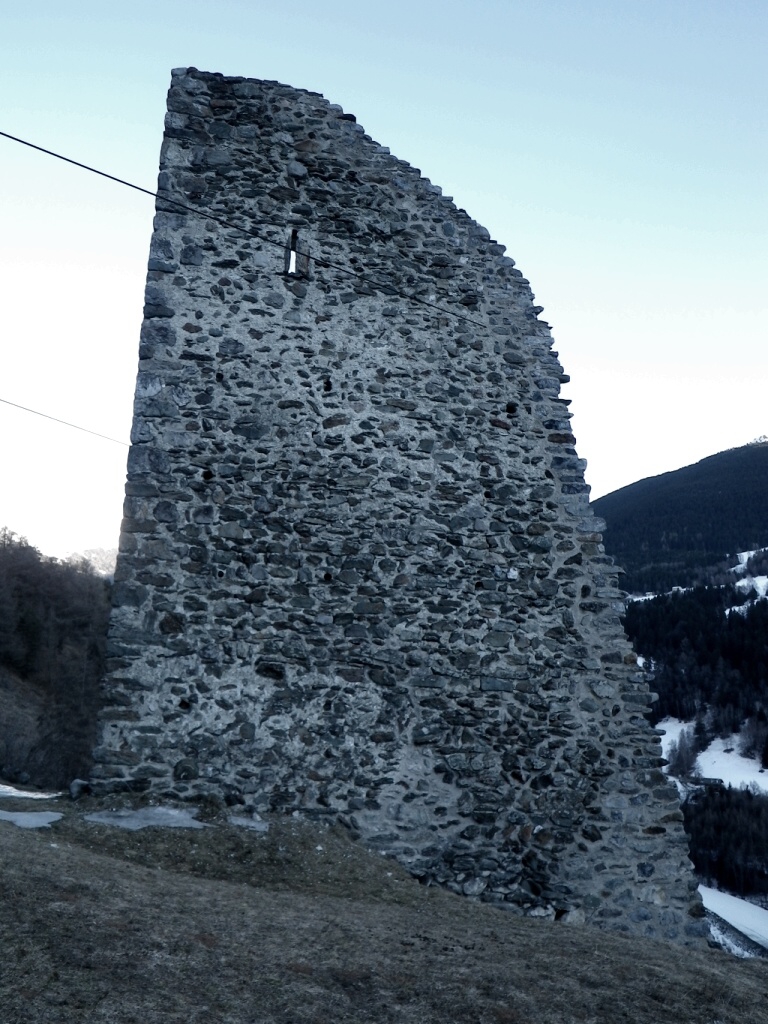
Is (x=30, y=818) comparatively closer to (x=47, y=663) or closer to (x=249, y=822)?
(x=249, y=822)

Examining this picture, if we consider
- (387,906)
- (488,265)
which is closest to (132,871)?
(387,906)

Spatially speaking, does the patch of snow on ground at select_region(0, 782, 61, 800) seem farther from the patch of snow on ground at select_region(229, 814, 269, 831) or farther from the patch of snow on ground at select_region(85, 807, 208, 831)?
the patch of snow on ground at select_region(229, 814, 269, 831)

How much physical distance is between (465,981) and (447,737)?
3648 millimetres

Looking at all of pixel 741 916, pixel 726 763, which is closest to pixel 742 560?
pixel 726 763

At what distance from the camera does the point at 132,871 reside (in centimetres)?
535

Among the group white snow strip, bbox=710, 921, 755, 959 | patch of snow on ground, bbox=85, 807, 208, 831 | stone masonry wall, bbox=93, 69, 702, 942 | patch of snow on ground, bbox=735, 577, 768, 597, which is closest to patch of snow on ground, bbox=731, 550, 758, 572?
patch of snow on ground, bbox=735, 577, 768, 597

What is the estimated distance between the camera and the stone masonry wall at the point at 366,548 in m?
7.43

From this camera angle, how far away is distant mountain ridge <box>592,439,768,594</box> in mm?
56312

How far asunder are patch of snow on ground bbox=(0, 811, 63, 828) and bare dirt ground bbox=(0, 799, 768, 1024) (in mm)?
95

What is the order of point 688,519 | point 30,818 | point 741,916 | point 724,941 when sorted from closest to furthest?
1. point 30,818
2. point 724,941
3. point 741,916
4. point 688,519

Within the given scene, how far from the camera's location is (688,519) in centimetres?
6531

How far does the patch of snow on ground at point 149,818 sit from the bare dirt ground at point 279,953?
0.16 metres

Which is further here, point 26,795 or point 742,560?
point 742,560

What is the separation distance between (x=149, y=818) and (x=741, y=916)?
7.59 m
